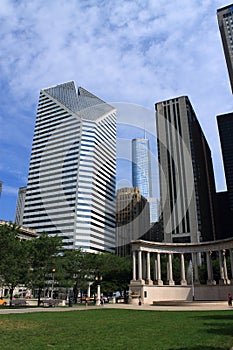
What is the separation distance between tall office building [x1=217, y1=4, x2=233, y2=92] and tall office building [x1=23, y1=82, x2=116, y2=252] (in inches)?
2895

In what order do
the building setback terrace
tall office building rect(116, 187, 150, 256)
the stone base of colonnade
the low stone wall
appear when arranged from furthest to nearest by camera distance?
tall office building rect(116, 187, 150, 256) < the building setback terrace < the low stone wall < the stone base of colonnade

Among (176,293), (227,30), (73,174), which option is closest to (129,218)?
(73,174)

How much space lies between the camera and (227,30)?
11700 cm

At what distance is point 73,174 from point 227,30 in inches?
3559

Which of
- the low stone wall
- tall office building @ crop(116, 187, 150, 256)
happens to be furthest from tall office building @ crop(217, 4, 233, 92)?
tall office building @ crop(116, 187, 150, 256)

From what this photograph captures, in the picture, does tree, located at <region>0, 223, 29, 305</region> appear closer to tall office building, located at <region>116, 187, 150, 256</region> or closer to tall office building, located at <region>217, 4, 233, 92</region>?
tall office building, located at <region>217, 4, 233, 92</region>

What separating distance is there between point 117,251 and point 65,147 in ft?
213

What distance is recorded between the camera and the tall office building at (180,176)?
463 ft

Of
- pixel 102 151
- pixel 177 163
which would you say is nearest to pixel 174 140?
pixel 177 163

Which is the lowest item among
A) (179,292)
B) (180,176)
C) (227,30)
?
(179,292)

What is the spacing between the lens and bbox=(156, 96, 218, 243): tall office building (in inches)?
5551

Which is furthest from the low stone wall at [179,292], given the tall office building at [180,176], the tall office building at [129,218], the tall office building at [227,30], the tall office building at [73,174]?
the tall office building at [129,218]

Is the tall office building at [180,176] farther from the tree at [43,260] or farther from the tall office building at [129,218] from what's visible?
the tree at [43,260]

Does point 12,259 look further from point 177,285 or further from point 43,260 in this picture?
point 177,285
